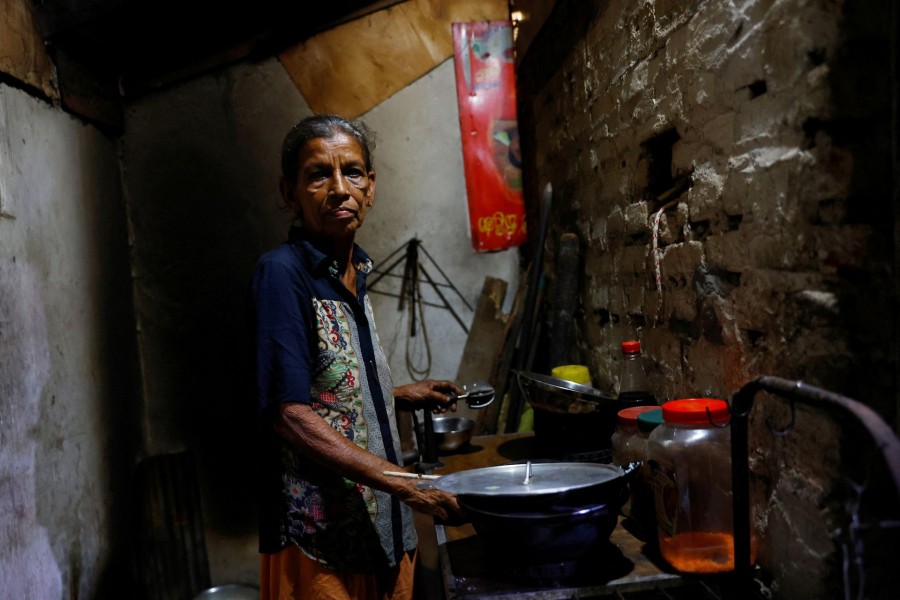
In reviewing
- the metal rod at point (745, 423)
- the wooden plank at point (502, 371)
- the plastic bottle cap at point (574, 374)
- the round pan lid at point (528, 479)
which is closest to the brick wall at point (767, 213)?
the metal rod at point (745, 423)

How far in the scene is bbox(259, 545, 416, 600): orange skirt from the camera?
66.2 inches

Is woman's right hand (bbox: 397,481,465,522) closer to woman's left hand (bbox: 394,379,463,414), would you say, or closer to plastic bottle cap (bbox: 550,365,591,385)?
woman's left hand (bbox: 394,379,463,414)

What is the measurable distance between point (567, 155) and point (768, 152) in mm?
1861

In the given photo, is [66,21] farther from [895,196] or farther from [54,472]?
[895,196]

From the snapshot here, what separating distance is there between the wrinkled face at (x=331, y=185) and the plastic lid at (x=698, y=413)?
1.01 meters

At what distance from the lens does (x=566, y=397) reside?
1.96 meters

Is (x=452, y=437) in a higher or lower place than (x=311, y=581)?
higher

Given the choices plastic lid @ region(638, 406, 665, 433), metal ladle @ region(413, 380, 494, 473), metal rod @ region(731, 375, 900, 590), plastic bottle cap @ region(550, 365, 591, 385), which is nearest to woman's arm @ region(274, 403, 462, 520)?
plastic lid @ region(638, 406, 665, 433)

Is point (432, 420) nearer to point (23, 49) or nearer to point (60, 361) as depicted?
point (60, 361)

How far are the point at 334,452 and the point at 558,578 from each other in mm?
593

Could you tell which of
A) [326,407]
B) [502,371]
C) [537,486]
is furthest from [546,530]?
[502,371]

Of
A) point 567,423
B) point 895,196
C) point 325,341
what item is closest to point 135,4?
point 325,341

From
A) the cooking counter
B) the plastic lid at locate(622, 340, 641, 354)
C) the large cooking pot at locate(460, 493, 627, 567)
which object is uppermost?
the plastic lid at locate(622, 340, 641, 354)

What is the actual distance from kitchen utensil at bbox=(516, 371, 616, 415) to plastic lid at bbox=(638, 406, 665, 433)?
0.36m
